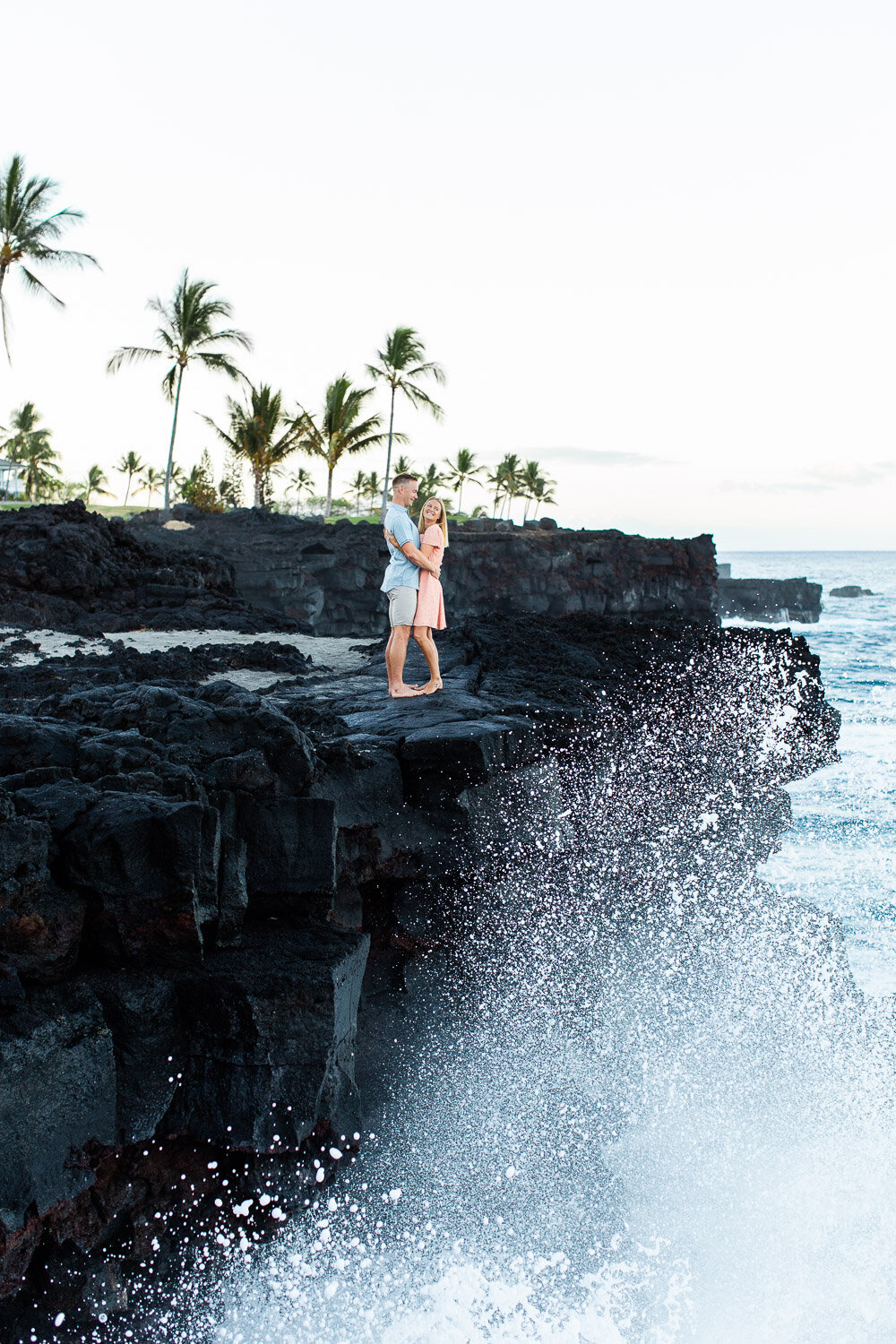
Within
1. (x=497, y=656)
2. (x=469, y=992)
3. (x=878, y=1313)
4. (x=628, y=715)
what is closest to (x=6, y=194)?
(x=497, y=656)

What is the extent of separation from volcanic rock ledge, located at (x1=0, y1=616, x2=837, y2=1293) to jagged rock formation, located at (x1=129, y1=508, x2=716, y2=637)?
972 inches

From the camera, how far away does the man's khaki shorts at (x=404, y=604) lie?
710 centimetres

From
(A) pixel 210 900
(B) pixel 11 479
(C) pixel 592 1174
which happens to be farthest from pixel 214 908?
(B) pixel 11 479

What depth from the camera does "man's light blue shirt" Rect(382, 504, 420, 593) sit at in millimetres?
6844

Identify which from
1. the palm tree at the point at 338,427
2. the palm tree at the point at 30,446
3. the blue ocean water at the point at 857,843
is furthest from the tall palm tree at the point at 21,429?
the blue ocean water at the point at 857,843

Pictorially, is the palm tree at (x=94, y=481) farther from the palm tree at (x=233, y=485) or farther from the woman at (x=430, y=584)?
the woman at (x=430, y=584)

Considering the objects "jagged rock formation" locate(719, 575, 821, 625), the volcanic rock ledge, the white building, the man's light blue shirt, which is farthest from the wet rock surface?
the man's light blue shirt

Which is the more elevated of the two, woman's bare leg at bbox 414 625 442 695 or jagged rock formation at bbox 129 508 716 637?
jagged rock formation at bbox 129 508 716 637

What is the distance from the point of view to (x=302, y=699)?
27.0 ft

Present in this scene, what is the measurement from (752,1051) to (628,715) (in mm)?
3159

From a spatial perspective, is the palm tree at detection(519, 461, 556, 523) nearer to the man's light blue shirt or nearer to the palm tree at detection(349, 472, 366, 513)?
the palm tree at detection(349, 472, 366, 513)

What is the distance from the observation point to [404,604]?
7.11 metres

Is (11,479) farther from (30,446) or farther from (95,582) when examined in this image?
(95,582)

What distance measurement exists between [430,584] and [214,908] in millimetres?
3727
